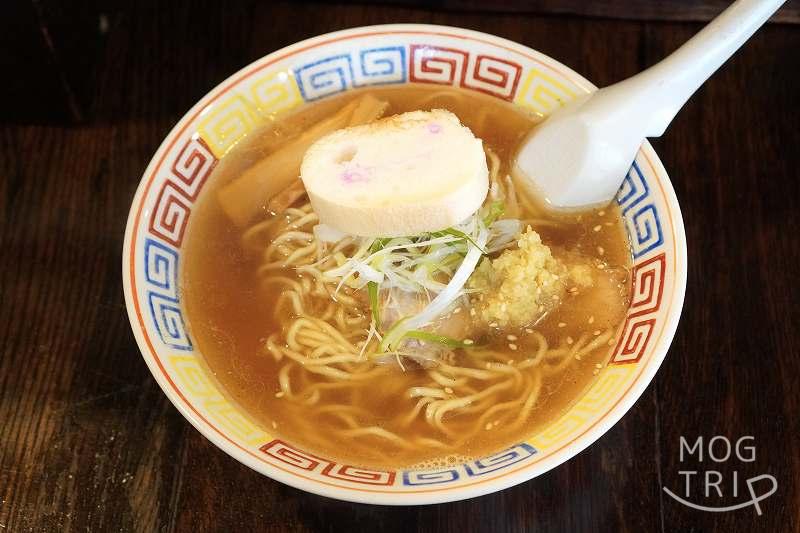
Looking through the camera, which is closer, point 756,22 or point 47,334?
point 756,22

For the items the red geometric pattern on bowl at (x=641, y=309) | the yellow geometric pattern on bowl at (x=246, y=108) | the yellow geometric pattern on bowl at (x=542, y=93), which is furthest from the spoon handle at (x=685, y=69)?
the yellow geometric pattern on bowl at (x=246, y=108)

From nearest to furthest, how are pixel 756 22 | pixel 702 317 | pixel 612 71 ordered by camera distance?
pixel 756 22
pixel 702 317
pixel 612 71

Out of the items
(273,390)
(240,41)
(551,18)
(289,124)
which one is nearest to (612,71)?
(551,18)

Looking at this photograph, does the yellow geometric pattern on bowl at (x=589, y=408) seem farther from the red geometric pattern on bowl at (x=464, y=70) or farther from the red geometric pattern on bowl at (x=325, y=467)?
the red geometric pattern on bowl at (x=464, y=70)

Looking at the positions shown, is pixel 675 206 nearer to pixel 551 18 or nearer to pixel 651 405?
pixel 651 405

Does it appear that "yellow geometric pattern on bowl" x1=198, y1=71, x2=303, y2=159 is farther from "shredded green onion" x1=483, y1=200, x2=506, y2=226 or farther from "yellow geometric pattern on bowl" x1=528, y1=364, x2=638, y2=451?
"yellow geometric pattern on bowl" x1=528, y1=364, x2=638, y2=451

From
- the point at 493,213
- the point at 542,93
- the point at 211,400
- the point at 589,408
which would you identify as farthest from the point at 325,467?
the point at 542,93
